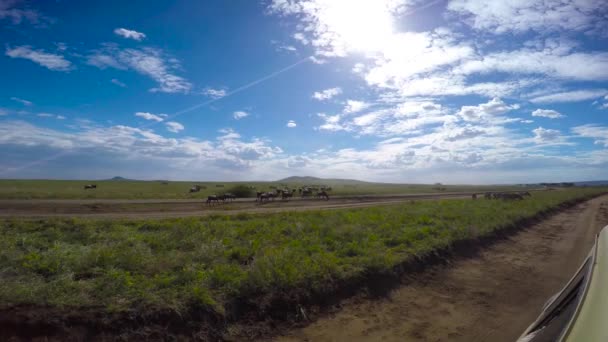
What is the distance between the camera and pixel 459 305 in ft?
22.8

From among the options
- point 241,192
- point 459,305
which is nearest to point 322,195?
point 241,192

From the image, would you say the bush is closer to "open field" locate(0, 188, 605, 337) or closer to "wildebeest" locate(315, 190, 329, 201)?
"wildebeest" locate(315, 190, 329, 201)

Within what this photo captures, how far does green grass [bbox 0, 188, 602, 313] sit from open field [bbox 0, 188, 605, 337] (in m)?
0.03

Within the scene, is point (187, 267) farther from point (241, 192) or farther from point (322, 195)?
point (241, 192)

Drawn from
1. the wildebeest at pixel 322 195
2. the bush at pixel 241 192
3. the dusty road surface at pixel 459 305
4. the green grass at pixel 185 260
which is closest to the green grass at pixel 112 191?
the bush at pixel 241 192

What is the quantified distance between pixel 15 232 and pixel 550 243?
20894 mm

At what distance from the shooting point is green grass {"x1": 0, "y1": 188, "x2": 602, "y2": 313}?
547 centimetres

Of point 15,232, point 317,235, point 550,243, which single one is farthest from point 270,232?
point 550,243

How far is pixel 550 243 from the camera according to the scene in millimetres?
13742

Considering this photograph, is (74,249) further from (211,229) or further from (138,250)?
(211,229)

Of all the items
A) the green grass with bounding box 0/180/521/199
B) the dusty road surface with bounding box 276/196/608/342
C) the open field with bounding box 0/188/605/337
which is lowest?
the dusty road surface with bounding box 276/196/608/342

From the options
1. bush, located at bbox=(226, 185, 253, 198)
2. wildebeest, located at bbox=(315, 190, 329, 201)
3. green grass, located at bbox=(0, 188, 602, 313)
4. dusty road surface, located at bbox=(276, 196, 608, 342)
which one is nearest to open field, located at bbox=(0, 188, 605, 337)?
green grass, located at bbox=(0, 188, 602, 313)

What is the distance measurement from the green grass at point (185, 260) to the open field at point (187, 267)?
0.08ft

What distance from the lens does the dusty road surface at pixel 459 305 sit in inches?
223
